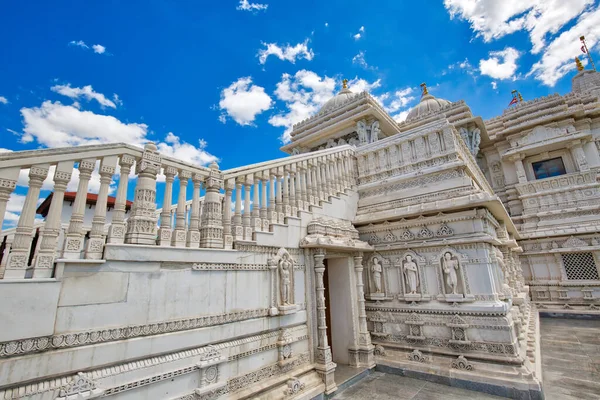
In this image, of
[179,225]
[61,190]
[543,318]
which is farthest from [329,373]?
[543,318]

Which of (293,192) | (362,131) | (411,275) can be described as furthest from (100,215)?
(362,131)

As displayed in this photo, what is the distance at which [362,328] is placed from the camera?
315 inches

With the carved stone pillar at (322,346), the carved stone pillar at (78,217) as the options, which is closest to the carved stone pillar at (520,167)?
the carved stone pillar at (322,346)

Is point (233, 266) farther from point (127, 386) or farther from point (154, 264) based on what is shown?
point (127, 386)

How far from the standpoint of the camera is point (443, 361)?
7273 millimetres

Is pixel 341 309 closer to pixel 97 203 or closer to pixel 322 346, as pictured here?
pixel 322 346

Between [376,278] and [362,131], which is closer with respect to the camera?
[376,278]

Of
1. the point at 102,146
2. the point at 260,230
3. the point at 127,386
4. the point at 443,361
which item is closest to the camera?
the point at 127,386

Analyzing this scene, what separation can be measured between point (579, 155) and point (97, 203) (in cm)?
2514

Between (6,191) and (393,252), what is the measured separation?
8.54 meters

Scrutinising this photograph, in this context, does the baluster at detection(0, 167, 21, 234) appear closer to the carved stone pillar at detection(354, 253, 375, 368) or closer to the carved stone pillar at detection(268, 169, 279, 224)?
the carved stone pillar at detection(268, 169, 279, 224)

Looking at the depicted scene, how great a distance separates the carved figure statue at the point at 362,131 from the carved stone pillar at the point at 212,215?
11.7 metres

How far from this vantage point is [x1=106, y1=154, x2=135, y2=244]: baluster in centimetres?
405

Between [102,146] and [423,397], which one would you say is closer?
[102,146]
